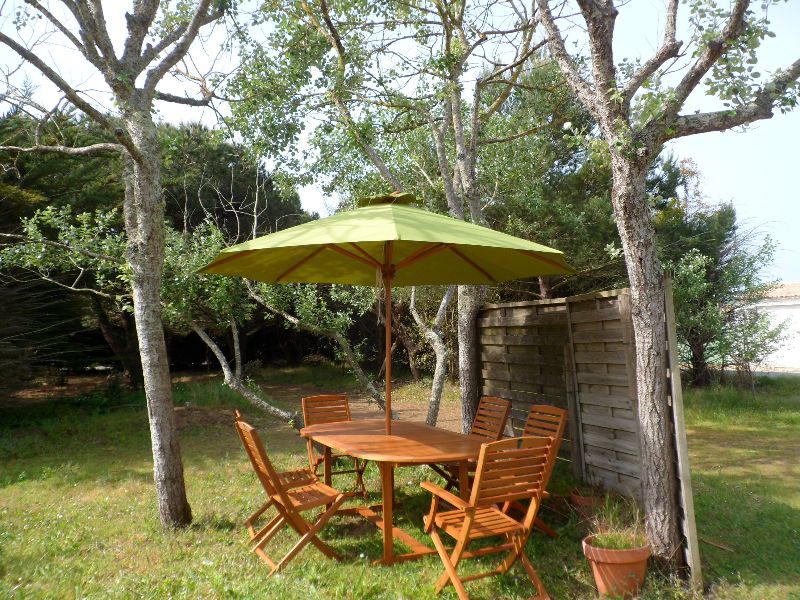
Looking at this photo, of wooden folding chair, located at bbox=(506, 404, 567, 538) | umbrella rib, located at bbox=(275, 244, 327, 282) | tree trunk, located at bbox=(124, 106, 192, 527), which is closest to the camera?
wooden folding chair, located at bbox=(506, 404, 567, 538)

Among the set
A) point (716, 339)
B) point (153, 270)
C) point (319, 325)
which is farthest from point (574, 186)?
point (153, 270)

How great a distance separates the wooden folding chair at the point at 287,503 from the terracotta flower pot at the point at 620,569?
1601 mm

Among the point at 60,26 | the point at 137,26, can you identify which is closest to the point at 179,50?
the point at 137,26

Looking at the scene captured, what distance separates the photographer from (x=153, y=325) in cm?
478

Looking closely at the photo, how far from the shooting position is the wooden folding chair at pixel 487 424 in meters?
5.17

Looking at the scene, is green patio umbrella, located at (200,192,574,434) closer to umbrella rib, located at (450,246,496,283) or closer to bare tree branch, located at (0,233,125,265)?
umbrella rib, located at (450,246,496,283)

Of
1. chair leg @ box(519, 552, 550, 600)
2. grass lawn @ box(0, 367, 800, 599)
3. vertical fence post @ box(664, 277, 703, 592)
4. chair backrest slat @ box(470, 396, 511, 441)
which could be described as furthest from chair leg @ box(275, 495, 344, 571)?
vertical fence post @ box(664, 277, 703, 592)

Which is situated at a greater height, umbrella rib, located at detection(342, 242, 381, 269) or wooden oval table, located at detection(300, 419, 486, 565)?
umbrella rib, located at detection(342, 242, 381, 269)

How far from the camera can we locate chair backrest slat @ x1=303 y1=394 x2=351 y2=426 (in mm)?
6004

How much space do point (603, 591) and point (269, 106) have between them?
633cm

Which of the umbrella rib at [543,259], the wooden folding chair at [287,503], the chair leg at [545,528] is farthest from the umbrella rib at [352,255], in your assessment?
the chair leg at [545,528]

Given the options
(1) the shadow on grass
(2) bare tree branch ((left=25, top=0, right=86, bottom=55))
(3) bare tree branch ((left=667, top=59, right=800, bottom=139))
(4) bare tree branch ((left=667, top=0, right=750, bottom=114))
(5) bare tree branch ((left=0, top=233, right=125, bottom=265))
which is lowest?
(1) the shadow on grass

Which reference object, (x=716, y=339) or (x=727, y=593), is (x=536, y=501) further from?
(x=716, y=339)

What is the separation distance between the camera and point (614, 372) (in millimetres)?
4562
